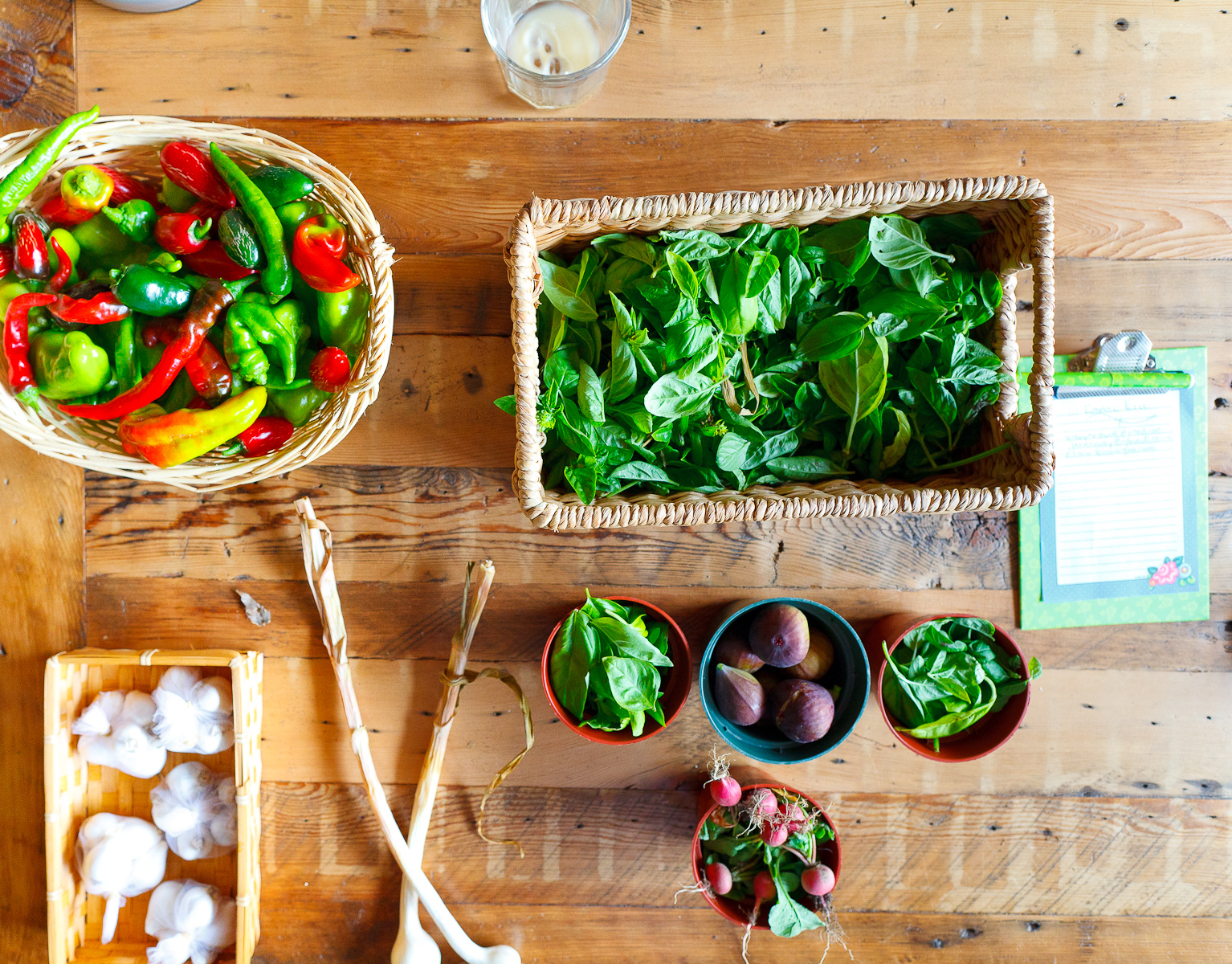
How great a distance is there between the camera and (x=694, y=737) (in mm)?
1123

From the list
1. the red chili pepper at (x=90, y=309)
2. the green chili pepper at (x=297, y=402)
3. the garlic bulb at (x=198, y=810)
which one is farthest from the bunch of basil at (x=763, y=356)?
the garlic bulb at (x=198, y=810)

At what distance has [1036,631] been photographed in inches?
44.1

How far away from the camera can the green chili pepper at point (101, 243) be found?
3.08 feet

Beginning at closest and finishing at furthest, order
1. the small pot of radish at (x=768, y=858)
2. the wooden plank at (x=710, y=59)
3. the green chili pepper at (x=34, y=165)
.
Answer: the green chili pepper at (x=34, y=165)
the small pot of radish at (x=768, y=858)
the wooden plank at (x=710, y=59)

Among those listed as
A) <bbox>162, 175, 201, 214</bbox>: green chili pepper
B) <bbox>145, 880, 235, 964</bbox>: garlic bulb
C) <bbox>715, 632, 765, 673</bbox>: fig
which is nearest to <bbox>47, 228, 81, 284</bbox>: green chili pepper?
<bbox>162, 175, 201, 214</bbox>: green chili pepper

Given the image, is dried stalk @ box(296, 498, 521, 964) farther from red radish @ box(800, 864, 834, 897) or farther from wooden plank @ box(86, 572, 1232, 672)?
red radish @ box(800, 864, 834, 897)

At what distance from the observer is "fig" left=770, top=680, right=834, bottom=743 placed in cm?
95

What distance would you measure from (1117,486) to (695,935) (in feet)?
2.99

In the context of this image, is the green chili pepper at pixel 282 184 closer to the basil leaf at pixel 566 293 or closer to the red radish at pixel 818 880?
the basil leaf at pixel 566 293

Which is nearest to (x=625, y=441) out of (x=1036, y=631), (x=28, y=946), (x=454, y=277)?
(x=454, y=277)

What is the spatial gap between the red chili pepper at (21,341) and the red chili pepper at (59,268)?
2cm

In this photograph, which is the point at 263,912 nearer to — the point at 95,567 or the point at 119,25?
the point at 95,567

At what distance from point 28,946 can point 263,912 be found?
0.36 meters

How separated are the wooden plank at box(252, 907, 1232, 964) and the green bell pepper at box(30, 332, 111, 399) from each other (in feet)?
2.61
